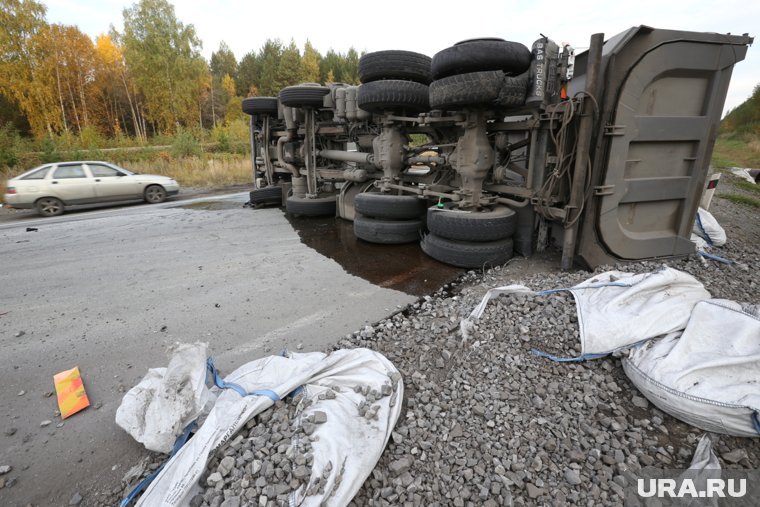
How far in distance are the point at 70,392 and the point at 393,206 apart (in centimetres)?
384

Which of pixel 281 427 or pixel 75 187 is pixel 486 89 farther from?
pixel 75 187

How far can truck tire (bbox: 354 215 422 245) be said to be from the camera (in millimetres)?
5188

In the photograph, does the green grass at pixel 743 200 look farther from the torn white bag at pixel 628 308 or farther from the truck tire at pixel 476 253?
the torn white bag at pixel 628 308

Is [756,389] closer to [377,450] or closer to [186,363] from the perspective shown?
[377,450]

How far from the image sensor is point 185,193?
12.2m

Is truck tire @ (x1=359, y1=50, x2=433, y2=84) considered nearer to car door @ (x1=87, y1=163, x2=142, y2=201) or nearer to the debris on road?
the debris on road

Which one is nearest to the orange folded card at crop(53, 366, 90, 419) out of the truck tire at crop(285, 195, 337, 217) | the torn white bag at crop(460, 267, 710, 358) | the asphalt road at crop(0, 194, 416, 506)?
the asphalt road at crop(0, 194, 416, 506)

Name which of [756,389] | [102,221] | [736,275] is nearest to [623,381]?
[756,389]

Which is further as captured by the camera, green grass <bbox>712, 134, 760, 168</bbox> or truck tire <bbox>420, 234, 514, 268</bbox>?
green grass <bbox>712, 134, 760, 168</bbox>

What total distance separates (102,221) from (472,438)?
8580mm

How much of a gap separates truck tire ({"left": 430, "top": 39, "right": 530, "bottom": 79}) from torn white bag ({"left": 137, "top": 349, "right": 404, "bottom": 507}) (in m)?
2.98

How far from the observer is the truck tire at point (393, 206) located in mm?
5082

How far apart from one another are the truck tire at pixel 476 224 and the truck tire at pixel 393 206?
85 cm

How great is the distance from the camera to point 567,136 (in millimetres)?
3562
